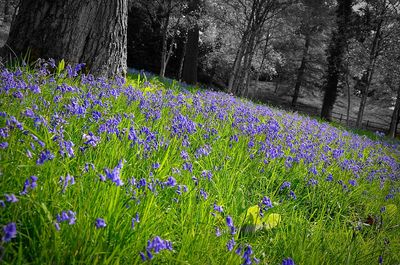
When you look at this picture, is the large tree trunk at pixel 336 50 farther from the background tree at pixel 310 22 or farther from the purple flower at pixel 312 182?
the purple flower at pixel 312 182

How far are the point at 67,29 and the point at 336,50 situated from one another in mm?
25074

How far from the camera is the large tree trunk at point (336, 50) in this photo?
83.3 ft

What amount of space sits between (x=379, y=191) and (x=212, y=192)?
9.45 ft

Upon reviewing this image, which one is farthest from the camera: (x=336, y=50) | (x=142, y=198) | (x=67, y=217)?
(x=336, y=50)

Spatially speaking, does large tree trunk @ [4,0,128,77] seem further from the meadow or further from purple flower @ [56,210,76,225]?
purple flower @ [56,210,76,225]

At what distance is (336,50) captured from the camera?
26.4 meters

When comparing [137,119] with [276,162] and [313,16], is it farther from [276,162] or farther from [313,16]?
[313,16]

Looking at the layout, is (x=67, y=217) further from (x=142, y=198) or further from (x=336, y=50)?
(x=336, y=50)

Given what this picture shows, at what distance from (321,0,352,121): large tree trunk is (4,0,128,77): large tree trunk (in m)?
22.3

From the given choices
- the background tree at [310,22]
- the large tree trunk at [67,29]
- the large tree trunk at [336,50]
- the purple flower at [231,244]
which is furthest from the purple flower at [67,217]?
the large tree trunk at [336,50]

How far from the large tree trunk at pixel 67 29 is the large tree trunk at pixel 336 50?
73.1 ft

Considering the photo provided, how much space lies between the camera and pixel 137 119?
12.3 feet

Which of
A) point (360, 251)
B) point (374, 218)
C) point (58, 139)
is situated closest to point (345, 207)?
point (374, 218)

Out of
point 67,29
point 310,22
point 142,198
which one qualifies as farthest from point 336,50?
point 142,198
